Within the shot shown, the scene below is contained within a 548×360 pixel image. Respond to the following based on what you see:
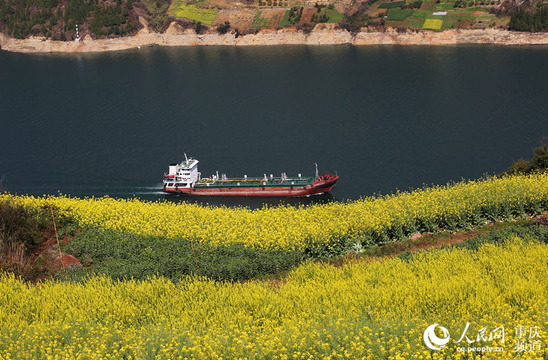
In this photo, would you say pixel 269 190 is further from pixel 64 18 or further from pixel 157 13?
pixel 64 18

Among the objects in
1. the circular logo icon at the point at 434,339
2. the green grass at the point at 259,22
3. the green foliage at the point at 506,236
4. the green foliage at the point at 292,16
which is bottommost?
the green foliage at the point at 506,236

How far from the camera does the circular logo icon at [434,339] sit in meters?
24.7

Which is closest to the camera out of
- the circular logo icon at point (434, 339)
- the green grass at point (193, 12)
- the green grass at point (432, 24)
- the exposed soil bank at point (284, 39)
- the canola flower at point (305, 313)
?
the circular logo icon at point (434, 339)

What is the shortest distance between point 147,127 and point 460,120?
4282cm

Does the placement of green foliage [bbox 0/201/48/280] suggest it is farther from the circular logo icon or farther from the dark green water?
the dark green water

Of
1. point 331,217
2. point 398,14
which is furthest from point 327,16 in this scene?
point 331,217

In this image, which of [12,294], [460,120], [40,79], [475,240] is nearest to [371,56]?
[460,120]

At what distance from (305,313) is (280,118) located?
63.8 meters

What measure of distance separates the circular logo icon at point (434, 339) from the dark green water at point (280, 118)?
1645 inches

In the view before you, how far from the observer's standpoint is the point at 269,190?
70312 mm

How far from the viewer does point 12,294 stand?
32.7 meters

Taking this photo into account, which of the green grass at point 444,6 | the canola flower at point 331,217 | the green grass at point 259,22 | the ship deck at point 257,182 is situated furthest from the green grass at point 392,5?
the canola flower at point 331,217

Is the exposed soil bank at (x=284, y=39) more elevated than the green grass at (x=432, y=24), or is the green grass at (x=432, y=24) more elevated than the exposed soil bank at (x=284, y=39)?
the green grass at (x=432, y=24)

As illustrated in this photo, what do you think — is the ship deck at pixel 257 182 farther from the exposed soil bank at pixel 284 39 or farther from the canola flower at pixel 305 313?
the exposed soil bank at pixel 284 39
